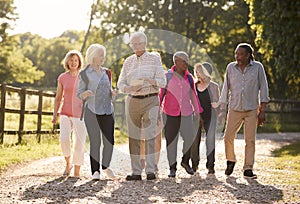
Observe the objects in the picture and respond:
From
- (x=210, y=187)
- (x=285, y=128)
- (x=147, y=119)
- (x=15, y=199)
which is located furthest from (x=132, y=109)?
(x=285, y=128)

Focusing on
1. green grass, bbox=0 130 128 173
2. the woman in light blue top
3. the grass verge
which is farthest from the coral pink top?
the grass verge

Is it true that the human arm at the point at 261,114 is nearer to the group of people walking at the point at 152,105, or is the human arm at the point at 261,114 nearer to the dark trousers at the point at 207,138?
the group of people walking at the point at 152,105

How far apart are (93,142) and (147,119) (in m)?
0.78

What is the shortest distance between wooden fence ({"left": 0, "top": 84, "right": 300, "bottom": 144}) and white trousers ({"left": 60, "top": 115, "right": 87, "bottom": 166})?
4510 millimetres

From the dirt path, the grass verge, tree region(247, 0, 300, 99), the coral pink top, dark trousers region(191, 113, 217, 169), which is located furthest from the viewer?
tree region(247, 0, 300, 99)

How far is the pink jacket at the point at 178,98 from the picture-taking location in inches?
336

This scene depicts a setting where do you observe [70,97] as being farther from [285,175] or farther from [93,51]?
[285,175]

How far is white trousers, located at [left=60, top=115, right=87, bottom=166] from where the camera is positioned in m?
8.12

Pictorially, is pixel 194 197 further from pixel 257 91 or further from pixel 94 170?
pixel 257 91

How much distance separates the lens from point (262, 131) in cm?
2569

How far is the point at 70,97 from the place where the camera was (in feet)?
27.9

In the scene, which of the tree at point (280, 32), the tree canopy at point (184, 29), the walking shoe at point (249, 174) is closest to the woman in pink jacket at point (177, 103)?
the walking shoe at point (249, 174)

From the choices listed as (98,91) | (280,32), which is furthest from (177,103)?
(280,32)

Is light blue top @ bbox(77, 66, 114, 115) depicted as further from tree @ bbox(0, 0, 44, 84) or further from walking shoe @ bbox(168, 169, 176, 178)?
tree @ bbox(0, 0, 44, 84)
